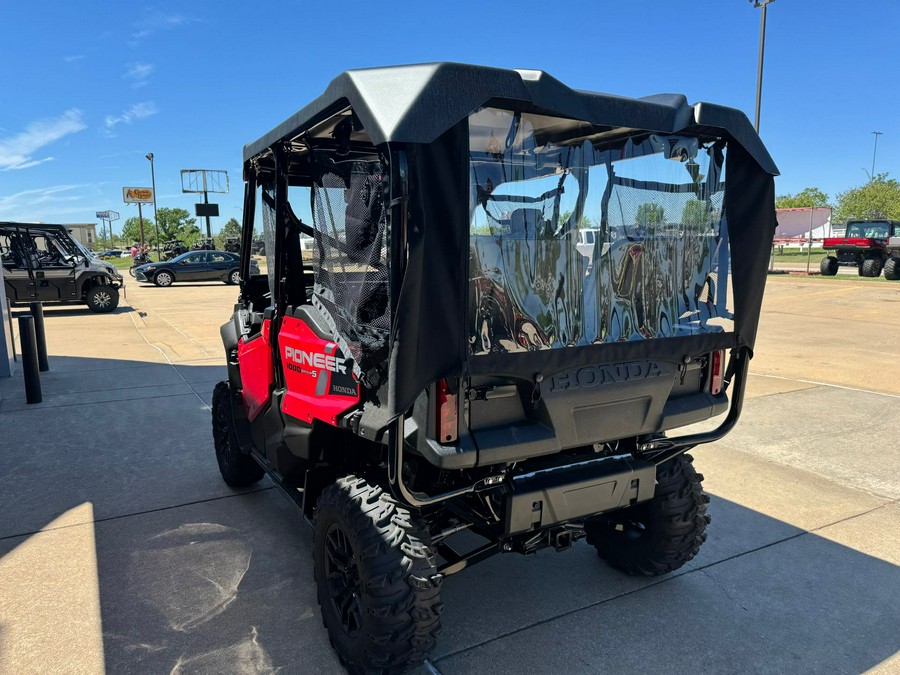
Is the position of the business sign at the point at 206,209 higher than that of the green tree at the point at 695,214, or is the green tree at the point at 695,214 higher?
the business sign at the point at 206,209

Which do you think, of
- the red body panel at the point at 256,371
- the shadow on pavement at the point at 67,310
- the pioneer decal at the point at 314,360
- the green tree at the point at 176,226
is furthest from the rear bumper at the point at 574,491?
the green tree at the point at 176,226

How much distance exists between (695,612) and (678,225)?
5.88 ft

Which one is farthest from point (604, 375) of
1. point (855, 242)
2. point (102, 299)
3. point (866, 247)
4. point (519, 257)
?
point (855, 242)

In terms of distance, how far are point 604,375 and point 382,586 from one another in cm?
114

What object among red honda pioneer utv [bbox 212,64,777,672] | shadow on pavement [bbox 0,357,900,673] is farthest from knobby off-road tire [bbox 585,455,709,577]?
shadow on pavement [bbox 0,357,900,673]

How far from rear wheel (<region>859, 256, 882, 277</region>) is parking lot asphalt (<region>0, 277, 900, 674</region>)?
21.5 meters

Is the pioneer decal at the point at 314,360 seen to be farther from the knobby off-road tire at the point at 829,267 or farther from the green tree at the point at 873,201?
the green tree at the point at 873,201

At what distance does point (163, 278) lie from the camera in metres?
24.7

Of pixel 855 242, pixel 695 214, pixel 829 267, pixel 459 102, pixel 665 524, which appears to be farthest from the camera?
pixel 829 267

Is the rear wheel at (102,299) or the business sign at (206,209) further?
the business sign at (206,209)

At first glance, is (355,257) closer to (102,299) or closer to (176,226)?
(102,299)

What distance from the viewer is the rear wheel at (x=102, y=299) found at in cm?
1523

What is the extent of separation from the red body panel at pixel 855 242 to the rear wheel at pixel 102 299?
25417mm

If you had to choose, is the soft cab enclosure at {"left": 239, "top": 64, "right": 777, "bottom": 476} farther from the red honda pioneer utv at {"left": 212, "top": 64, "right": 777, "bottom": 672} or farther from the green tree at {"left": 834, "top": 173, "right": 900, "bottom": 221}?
the green tree at {"left": 834, "top": 173, "right": 900, "bottom": 221}
